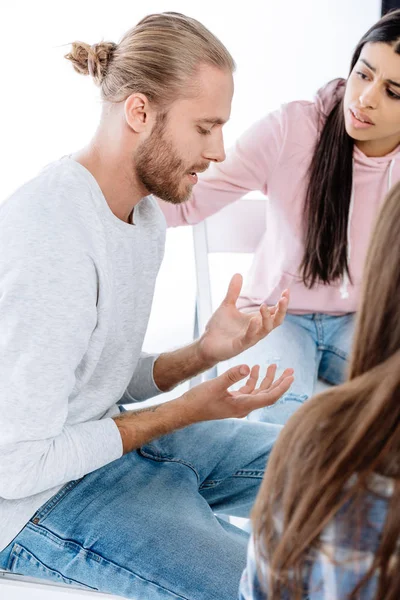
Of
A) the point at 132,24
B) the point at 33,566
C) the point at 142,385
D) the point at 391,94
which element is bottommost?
the point at 33,566

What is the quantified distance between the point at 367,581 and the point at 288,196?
1.23 metres

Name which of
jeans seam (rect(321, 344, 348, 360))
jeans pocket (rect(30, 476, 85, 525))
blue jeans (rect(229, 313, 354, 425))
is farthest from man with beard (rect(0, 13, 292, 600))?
jeans seam (rect(321, 344, 348, 360))

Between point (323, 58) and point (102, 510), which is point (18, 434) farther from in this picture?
point (323, 58)

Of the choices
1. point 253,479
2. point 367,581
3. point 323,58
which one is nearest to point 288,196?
point 253,479

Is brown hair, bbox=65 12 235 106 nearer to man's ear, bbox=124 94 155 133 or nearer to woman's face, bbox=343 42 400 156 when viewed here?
man's ear, bbox=124 94 155 133

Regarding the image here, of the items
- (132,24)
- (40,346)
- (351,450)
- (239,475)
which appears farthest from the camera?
(132,24)

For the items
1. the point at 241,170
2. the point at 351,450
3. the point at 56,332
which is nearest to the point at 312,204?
the point at 241,170

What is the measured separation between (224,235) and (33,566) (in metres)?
1.05

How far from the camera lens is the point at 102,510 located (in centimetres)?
108

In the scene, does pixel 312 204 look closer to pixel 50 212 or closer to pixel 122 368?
pixel 122 368

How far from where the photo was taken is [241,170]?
1.73 meters

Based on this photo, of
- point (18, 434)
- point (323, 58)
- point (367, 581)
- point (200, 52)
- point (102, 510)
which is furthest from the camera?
point (323, 58)

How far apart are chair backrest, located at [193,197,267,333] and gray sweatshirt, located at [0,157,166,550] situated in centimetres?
69

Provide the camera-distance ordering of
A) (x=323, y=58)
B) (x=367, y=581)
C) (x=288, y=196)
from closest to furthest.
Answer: (x=367, y=581) → (x=288, y=196) → (x=323, y=58)
